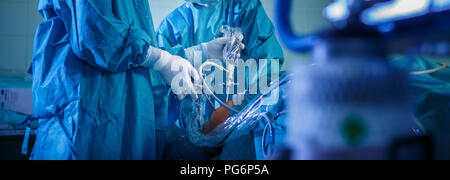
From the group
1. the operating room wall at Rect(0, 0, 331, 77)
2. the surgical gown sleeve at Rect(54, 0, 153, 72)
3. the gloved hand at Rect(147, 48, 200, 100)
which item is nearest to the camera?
the surgical gown sleeve at Rect(54, 0, 153, 72)

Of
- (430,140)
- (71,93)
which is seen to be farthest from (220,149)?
(430,140)

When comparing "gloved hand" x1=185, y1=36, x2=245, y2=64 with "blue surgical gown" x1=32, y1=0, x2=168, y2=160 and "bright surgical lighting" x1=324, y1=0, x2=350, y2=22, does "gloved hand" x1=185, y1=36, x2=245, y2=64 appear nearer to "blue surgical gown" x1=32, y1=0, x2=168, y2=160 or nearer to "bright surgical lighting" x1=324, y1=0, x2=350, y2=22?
"blue surgical gown" x1=32, y1=0, x2=168, y2=160

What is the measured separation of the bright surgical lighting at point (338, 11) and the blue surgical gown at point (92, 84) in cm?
80

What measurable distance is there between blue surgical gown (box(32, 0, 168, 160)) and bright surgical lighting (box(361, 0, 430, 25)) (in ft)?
2.87

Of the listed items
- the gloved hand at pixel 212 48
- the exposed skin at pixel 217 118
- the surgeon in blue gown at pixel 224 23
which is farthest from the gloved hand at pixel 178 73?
the surgeon in blue gown at pixel 224 23

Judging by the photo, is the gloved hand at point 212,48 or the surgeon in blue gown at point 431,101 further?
the gloved hand at point 212,48

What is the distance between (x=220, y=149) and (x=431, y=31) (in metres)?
0.96

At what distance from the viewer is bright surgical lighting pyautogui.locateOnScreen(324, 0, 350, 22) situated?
0.44 meters

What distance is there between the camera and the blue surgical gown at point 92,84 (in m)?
1.06

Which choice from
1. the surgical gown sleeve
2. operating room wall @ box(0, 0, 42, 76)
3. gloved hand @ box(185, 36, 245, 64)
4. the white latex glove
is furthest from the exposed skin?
operating room wall @ box(0, 0, 42, 76)

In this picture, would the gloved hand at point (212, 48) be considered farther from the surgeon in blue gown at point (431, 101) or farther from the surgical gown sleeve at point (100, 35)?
the surgeon in blue gown at point (431, 101)

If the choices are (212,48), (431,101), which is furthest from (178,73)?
(431,101)

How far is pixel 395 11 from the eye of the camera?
0.43m
